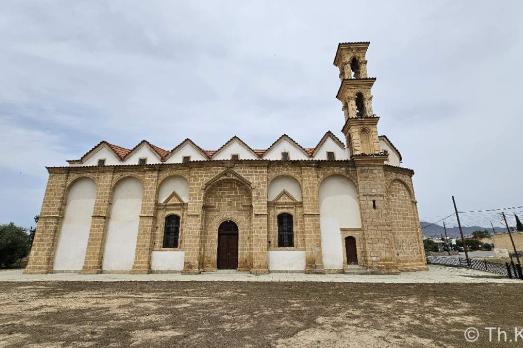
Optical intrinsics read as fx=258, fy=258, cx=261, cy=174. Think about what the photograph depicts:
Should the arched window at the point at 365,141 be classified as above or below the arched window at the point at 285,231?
above

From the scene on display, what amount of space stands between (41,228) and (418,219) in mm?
28290

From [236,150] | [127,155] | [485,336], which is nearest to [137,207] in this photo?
[127,155]

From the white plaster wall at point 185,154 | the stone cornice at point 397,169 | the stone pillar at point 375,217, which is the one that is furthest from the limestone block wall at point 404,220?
the white plaster wall at point 185,154

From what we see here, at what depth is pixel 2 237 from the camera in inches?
904

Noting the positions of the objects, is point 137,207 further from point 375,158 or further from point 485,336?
point 485,336

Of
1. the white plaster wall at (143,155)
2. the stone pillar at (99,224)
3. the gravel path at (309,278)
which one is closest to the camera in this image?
the gravel path at (309,278)

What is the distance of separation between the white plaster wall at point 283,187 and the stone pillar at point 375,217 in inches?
174

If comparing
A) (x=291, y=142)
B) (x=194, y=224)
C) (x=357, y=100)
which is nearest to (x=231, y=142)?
(x=291, y=142)

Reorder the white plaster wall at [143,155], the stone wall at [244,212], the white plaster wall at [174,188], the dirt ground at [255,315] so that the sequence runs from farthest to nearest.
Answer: the white plaster wall at [143,155] → the white plaster wall at [174,188] → the stone wall at [244,212] → the dirt ground at [255,315]

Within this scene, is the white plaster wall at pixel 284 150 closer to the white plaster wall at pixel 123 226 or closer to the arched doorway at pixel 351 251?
the arched doorway at pixel 351 251

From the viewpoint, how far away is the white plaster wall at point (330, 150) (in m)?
20.5

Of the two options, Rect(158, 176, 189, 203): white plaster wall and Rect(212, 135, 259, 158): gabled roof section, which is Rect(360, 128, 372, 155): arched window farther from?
Rect(158, 176, 189, 203): white plaster wall

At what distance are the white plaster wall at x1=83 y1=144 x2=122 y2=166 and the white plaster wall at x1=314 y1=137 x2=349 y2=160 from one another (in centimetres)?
1618

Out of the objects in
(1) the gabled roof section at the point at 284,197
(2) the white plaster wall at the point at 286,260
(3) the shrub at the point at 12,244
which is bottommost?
(2) the white plaster wall at the point at 286,260
